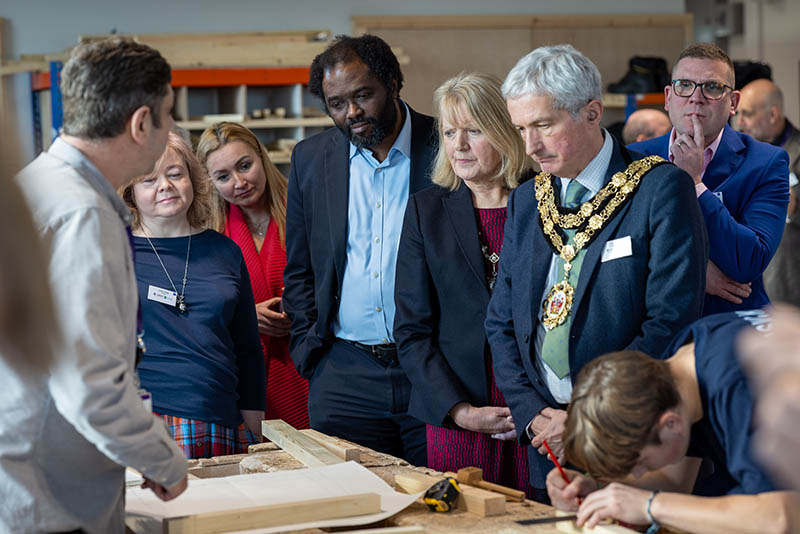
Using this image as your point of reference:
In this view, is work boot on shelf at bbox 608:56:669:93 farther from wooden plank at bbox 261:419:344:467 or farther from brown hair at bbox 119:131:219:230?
wooden plank at bbox 261:419:344:467

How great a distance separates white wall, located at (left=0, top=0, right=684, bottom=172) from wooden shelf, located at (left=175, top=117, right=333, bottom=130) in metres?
1.52

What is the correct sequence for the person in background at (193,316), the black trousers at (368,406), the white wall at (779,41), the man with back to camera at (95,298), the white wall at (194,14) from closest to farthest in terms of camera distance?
the man with back to camera at (95,298), the person in background at (193,316), the black trousers at (368,406), the white wall at (194,14), the white wall at (779,41)

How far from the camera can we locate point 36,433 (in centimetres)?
171

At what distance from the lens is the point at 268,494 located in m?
2.18

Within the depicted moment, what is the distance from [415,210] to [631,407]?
124 cm

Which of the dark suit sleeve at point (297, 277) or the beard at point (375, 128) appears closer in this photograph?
the beard at point (375, 128)

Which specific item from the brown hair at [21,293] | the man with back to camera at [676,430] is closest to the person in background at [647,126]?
Result: the man with back to camera at [676,430]

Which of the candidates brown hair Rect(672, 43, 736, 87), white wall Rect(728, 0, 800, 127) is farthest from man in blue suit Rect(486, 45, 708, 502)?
white wall Rect(728, 0, 800, 127)

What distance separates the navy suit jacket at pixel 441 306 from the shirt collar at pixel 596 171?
18.4 inches

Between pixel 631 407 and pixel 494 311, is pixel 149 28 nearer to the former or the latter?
pixel 494 311

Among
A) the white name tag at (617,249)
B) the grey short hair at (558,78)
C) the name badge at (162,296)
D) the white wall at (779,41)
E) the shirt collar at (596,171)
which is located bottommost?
the name badge at (162,296)

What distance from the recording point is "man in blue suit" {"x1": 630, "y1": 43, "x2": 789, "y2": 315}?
8.55ft

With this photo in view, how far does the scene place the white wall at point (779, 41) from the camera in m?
8.90

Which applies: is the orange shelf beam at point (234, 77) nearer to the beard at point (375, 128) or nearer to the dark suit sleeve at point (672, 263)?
the beard at point (375, 128)
